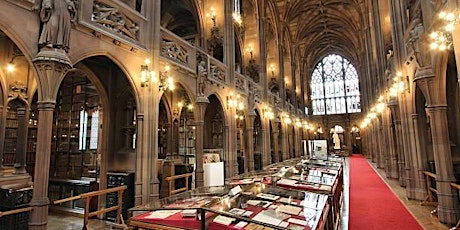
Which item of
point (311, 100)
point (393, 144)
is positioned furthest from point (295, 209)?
point (311, 100)

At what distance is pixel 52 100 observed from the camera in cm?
426

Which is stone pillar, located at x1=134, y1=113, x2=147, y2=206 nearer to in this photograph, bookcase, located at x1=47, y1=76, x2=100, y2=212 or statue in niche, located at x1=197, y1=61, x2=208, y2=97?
statue in niche, located at x1=197, y1=61, x2=208, y2=97

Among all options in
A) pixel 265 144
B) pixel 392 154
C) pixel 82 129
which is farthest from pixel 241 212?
pixel 392 154

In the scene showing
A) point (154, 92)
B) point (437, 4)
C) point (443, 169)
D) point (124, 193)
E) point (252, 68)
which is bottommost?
point (124, 193)

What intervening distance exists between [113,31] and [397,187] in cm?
1137

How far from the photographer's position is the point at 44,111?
13.9ft

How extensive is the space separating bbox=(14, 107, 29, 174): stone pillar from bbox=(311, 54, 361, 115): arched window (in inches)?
1445

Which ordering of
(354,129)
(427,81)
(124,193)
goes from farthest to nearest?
(354,129) < (124,193) < (427,81)

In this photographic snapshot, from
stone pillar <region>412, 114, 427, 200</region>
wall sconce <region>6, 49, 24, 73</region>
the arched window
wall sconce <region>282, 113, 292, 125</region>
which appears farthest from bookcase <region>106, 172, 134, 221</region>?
the arched window

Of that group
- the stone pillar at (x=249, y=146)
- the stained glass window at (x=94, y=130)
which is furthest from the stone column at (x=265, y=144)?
the stained glass window at (x=94, y=130)

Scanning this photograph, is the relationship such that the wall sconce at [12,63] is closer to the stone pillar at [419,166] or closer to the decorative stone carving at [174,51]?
the decorative stone carving at [174,51]

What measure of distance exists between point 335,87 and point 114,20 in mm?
37225

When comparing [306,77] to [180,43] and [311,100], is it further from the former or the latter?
[180,43]

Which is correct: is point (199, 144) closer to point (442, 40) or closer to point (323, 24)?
point (442, 40)
